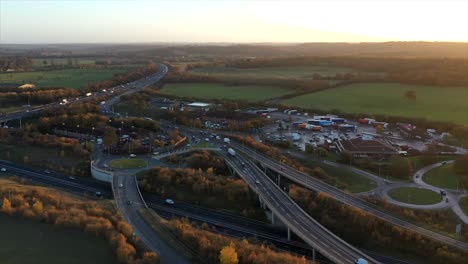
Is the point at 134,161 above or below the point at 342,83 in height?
below

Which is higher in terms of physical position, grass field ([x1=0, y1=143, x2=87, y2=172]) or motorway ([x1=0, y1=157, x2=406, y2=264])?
grass field ([x1=0, y1=143, x2=87, y2=172])

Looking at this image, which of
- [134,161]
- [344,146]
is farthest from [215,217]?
[344,146]

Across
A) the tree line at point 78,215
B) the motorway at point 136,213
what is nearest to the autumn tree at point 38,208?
the tree line at point 78,215

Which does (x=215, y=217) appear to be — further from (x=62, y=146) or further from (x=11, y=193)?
(x=62, y=146)

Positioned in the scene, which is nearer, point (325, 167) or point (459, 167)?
point (459, 167)

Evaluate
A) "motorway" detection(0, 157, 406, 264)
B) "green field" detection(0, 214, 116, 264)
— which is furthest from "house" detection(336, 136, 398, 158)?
"green field" detection(0, 214, 116, 264)

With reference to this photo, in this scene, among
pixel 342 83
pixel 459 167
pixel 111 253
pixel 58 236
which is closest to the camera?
pixel 111 253

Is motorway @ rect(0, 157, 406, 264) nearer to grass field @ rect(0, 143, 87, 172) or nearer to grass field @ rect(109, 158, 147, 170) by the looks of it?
grass field @ rect(109, 158, 147, 170)
